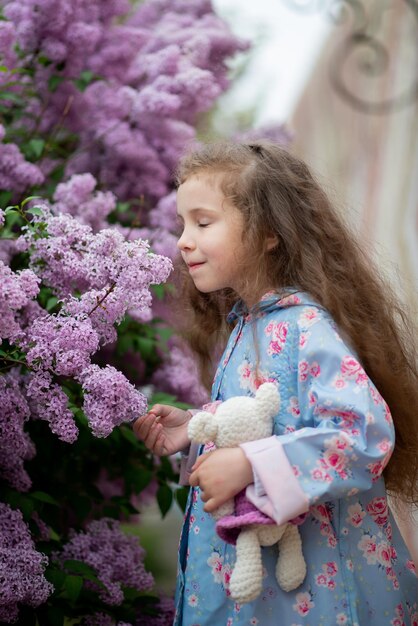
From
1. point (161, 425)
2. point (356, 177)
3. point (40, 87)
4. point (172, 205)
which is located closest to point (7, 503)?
point (161, 425)

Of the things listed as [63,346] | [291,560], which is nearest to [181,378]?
[63,346]

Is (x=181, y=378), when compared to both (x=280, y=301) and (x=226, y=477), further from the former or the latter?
(x=226, y=477)

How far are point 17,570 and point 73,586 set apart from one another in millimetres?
148

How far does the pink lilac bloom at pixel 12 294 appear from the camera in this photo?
1.43 metres

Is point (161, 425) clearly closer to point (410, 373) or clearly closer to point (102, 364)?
point (410, 373)

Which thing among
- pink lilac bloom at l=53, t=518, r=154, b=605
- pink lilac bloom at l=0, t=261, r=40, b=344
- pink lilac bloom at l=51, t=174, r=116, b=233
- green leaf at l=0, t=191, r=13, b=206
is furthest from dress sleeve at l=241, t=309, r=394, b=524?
green leaf at l=0, t=191, r=13, b=206

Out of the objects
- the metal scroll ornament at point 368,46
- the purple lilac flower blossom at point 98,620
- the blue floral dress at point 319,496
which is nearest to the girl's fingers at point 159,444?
the blue floral dress at point 319,496

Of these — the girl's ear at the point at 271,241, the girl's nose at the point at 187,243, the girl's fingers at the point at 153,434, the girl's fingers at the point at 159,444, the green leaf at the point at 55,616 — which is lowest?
the green leaf at the point at 55,616

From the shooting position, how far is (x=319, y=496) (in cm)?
137

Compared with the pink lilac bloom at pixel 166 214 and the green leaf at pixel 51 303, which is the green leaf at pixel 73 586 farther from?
the pink lilac bloom at pixel 166 214

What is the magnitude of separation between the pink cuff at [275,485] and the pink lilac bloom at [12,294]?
486 millimetres

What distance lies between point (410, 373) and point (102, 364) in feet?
3.64

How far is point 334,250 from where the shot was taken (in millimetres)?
1706

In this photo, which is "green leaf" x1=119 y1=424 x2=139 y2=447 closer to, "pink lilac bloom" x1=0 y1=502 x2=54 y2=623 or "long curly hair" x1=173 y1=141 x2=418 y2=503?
"pink lilac bloom" x1=0 y1=502 x2=54 y2=623
